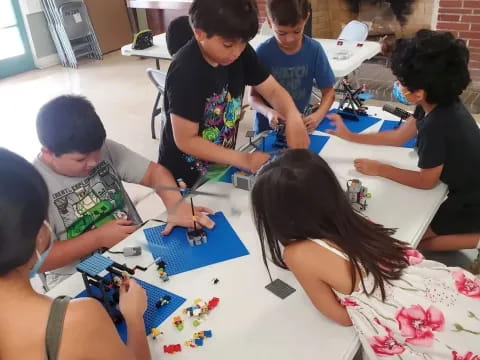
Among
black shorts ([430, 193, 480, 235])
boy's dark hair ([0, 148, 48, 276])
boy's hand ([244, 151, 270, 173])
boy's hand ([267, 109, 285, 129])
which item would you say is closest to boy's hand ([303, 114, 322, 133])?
boy's hand ([267, 109, 285, 129])

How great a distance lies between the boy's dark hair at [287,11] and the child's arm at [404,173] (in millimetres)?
623

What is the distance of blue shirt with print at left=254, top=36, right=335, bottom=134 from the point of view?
6.47 feet

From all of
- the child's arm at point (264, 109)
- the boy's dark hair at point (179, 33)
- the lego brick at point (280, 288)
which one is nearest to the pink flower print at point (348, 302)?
the lego brick at point (280, 288)

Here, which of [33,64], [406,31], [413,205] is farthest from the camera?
[33,64]

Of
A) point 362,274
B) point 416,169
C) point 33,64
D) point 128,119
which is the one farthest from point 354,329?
point 33,64

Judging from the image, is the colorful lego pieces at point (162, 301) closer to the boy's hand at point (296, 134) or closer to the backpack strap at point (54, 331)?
the backpack strap at point (54, 331)

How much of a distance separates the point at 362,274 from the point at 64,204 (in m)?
0.88

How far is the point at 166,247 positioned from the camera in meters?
1.30

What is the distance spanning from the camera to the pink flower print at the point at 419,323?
3.22 ft

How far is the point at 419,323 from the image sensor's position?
994 mm

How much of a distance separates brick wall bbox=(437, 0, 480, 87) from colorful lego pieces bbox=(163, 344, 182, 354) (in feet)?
13.0

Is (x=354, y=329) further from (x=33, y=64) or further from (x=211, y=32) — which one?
(x=33, y=64)

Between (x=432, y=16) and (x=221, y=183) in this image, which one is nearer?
(x=221, y=183)

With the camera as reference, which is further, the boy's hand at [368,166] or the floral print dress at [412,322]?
the boy's hand at [368,166]
